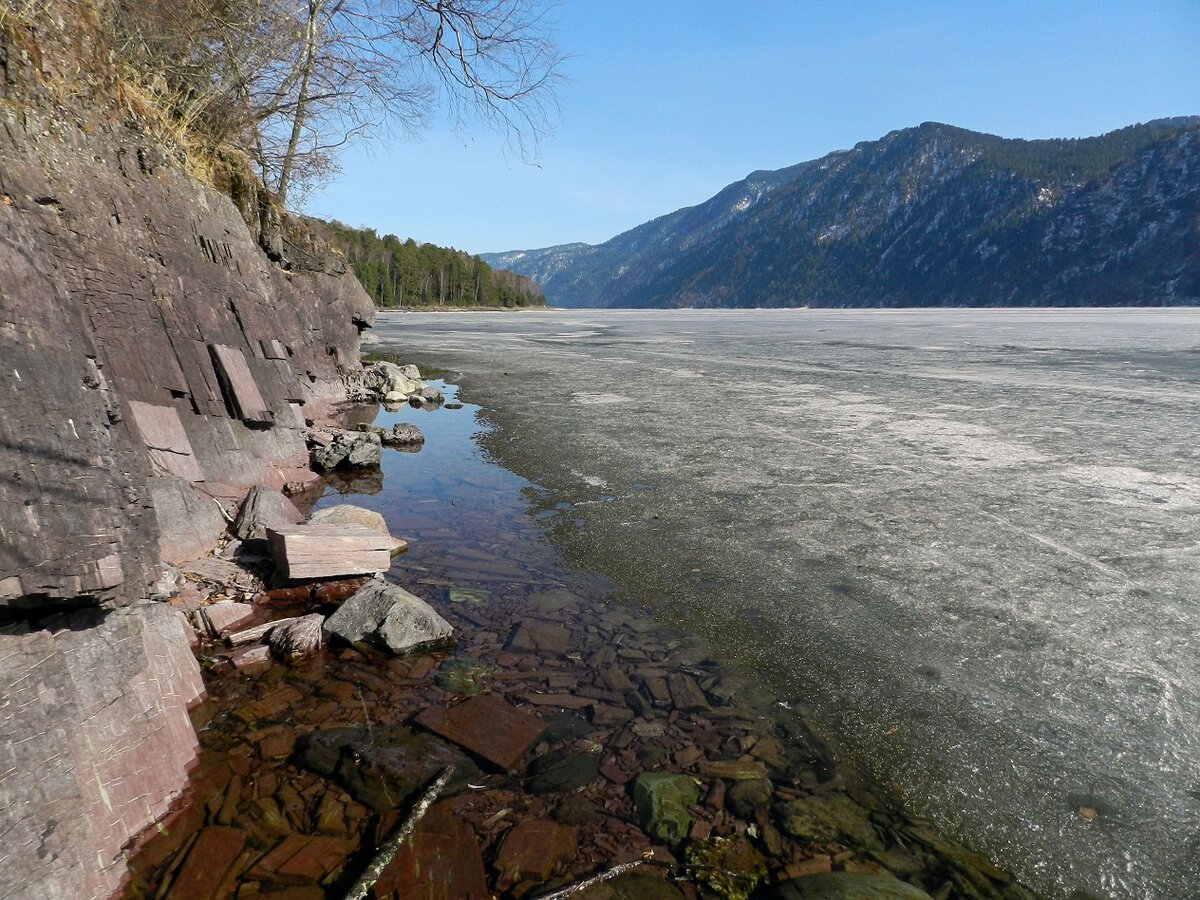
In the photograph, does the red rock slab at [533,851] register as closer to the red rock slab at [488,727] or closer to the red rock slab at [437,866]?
the red rock slab at [437,866]

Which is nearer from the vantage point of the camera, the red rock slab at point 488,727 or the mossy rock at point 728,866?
the mossy rock at point 728,866

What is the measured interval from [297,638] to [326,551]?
1112 mm

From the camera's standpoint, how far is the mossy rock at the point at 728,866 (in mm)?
2434

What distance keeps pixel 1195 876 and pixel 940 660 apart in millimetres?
1486

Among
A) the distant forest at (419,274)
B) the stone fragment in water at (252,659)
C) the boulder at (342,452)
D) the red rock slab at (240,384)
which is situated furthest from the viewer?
the distant forest at (419,274)

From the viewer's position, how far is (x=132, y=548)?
10.9 feet

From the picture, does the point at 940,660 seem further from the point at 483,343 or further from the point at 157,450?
the point at 483,343

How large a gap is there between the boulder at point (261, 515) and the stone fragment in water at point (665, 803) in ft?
13.4

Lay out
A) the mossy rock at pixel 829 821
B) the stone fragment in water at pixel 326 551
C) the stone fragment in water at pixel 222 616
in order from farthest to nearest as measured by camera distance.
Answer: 1. the stone fragment in water at pixel 326 551
2. the stone fragment in water at pixel 222 616
3. the mossy rock at pixel 829 821

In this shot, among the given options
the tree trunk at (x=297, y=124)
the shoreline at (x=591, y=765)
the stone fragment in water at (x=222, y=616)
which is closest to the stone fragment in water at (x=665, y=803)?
the shoreline at (x=591, y=765)

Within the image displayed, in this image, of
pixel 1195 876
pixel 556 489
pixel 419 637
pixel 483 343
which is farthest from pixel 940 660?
pixel 483 343

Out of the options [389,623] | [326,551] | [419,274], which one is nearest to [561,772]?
[389,623]

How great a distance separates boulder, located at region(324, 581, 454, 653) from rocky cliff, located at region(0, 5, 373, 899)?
0.92 m

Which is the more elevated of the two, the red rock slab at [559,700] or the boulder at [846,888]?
the boulder at [846,888]
